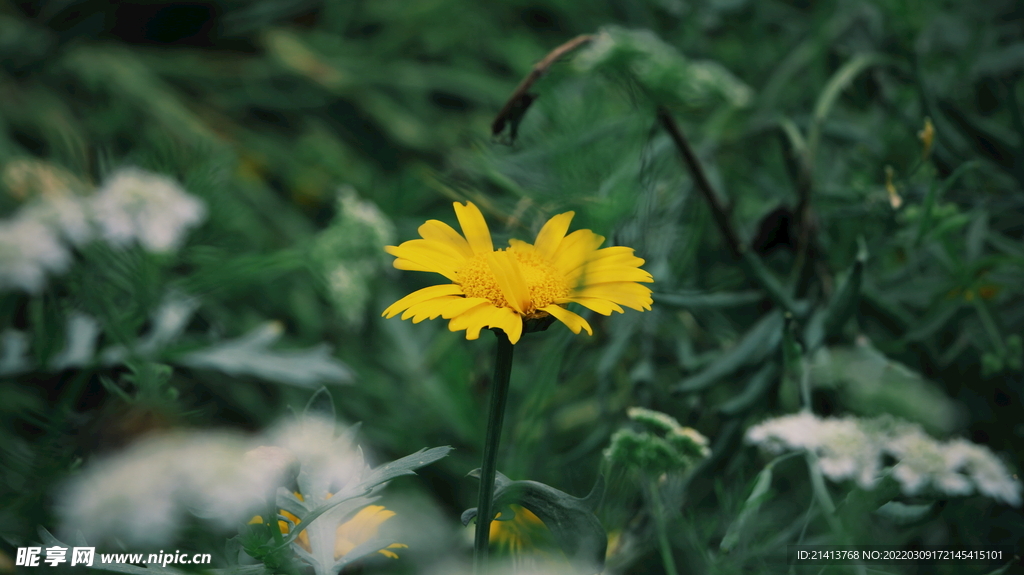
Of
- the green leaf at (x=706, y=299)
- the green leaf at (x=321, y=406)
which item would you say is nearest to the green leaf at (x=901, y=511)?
the green leaf at (x=706, y=299)

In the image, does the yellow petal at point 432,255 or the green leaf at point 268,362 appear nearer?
the yellow petal at point 432,255

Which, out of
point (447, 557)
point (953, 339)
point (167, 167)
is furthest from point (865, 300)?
point (167, 167)

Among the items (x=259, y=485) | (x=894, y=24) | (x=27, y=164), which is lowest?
(x=27, y=164)

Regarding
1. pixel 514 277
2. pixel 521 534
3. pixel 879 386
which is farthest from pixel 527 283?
pixel 879 386

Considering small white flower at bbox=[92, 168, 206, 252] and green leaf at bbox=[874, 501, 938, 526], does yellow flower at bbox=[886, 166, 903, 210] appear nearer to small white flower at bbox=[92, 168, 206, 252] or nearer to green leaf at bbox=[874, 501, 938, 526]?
green leaf at bbox=[874, 501, 938, 526]

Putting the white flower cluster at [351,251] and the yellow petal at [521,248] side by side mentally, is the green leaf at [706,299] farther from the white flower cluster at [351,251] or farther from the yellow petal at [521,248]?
the white flower cluster at [351,251]

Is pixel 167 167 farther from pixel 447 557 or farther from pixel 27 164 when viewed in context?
pixel 447 557

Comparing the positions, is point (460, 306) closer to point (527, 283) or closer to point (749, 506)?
point (527, 283)
